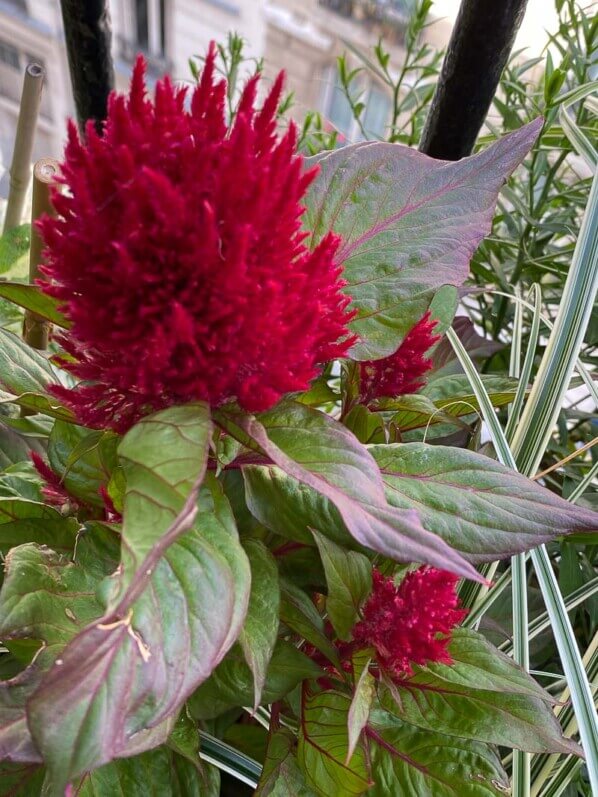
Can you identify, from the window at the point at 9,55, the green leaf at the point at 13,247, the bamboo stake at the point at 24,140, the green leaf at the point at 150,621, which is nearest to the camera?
the green leaf at the point at 150,621

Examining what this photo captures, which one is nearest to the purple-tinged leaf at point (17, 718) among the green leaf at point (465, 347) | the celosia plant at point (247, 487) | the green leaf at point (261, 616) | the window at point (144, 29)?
the celosia plant at point (247, 487)

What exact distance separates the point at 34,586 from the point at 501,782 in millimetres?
310

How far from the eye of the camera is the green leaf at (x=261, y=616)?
1.20 feet

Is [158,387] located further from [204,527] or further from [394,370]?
[394,370]

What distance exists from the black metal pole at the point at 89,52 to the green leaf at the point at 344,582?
17.2 inches

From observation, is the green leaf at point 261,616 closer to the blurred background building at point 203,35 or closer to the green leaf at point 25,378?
the green leaf at point 25,378

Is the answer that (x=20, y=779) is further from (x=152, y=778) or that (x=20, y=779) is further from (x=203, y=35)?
(x=203, y=35)

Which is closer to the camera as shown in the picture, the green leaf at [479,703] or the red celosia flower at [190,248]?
the red celosia flower at [190,248]

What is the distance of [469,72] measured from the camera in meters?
0.55

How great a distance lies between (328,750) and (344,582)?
119mm

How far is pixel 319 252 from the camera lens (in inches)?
12.9

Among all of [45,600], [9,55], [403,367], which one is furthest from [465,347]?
[9,55]

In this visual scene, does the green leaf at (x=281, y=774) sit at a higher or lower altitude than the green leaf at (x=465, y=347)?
lower

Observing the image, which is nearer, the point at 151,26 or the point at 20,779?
the point at 20,779
